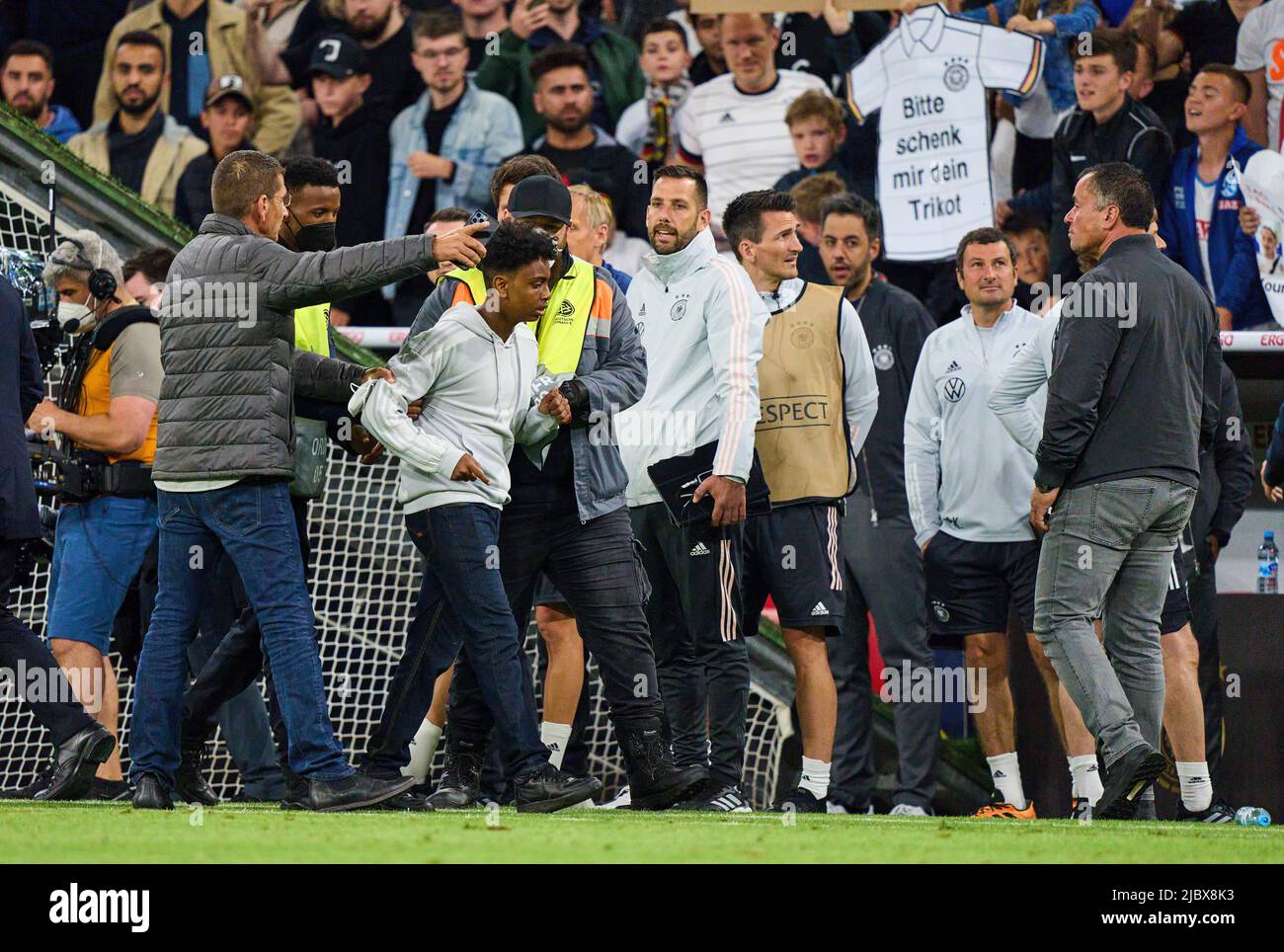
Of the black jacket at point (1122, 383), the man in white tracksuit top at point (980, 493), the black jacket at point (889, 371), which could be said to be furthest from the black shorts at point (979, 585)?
the black jacket at point (1122, 383)

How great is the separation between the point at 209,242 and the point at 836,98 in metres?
5.33

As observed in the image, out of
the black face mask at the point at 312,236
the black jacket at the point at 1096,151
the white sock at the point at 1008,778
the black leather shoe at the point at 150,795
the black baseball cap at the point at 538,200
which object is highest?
the black jacket at the point at 1096,151

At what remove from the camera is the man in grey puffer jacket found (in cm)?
520

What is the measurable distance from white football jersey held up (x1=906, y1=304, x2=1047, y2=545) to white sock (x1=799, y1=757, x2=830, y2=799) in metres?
1.36

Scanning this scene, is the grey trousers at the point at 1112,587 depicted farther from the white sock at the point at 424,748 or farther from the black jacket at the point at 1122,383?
the white sock at the point at 424,748

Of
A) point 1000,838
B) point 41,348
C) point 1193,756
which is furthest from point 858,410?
point 41,348

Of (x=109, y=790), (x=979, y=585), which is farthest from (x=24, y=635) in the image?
(x=979, y=585)

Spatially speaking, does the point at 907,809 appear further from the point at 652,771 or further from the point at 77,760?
the point at 77,760

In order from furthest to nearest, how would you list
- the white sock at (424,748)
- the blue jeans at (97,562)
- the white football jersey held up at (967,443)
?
the white football jersey held up at (967,443), the white sock at (424,748), the blue jeans at (97,562)

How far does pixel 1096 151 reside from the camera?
29.7ft

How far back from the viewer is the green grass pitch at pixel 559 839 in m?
3.96

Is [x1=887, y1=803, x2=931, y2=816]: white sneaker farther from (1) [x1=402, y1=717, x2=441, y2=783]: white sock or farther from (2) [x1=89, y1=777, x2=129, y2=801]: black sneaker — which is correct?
(2) [x1=89, y1=777, x2=129, y2=801]: black sneaker

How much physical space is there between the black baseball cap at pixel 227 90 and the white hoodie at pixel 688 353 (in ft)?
15.5
